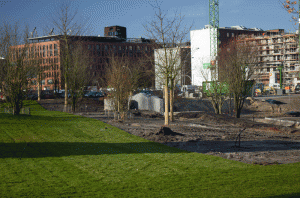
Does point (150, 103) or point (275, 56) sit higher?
point (275, 56)

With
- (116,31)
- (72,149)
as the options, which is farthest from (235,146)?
(116,31)

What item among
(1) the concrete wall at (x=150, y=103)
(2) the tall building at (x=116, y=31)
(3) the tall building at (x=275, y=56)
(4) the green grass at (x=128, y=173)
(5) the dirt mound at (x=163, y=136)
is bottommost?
(4) the green grass at (x=128, y=173)

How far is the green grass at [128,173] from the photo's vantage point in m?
8.00

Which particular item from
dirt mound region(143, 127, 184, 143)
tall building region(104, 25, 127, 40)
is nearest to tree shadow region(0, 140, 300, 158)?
dirt mound region(143, 127, 184, 143)

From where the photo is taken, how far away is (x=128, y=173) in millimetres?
9891

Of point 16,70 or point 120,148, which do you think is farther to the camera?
point 16,70

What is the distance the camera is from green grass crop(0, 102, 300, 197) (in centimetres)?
800

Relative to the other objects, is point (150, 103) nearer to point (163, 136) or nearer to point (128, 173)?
point (163, 136)

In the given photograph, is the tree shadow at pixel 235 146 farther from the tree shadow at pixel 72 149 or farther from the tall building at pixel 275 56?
the tall building at pixel 275 56

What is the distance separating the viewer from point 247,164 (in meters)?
10.8

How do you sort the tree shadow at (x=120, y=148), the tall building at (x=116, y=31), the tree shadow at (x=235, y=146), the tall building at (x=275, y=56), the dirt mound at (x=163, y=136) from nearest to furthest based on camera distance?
the tree shadow at (x=120, y=148), the tree shadow at (x=235, y=146), the dirt mound at (x=163, y=136), the tall building at (x=275, y=56), the tall building at (x=116, y=31)

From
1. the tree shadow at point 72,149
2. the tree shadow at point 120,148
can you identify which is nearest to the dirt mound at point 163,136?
the tree shadow at point 120,148

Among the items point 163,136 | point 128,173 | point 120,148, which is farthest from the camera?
point 163,136

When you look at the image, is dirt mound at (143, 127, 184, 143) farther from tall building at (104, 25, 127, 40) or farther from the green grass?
tall building at (104, 25, 127, 40)
